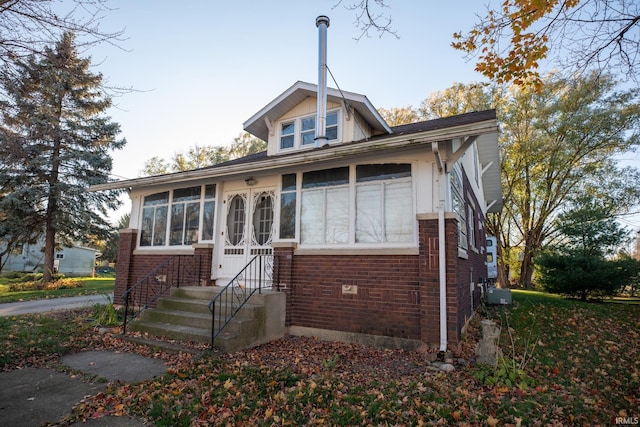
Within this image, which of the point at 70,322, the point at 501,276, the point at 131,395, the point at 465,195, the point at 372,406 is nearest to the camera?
the point at 372,406

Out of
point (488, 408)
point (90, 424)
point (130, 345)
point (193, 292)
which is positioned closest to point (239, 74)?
point (193, 292)

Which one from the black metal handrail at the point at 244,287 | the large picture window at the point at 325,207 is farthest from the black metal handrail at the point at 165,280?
the large picture window at the point at 325,207

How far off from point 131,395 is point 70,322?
541 cm

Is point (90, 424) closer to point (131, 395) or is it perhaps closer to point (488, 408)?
point (131, 395)

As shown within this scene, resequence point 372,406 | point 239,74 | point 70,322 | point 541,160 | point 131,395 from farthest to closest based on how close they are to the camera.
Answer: point 541,160, point 70,322, point 239,74, point 131,395, point 372,406

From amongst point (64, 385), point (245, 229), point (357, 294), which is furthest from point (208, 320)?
point (357, 294)

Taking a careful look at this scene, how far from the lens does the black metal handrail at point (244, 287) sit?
21.4 feet

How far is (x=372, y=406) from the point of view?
370 centimetres

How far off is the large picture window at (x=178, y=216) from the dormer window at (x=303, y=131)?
242 cm

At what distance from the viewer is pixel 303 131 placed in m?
9.59

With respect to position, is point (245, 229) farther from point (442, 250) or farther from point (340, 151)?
point (442, 250)

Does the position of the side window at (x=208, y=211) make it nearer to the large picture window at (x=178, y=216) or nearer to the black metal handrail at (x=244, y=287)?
the large picture window at (x=178, y=216)

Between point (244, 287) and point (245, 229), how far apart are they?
5.51 feet

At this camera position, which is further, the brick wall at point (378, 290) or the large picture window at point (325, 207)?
the large picture window at point (325, 207)
